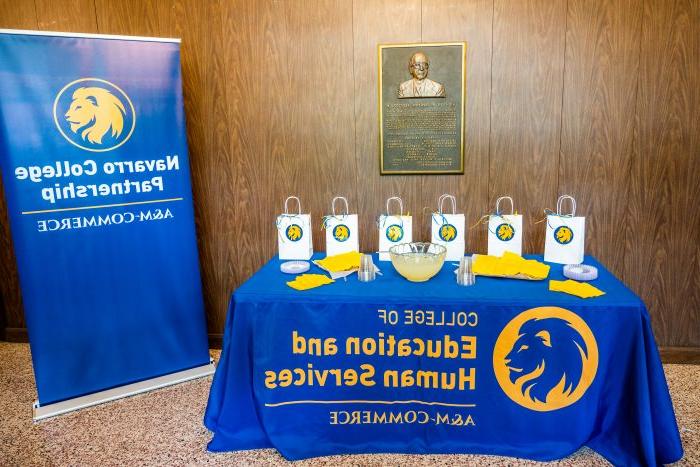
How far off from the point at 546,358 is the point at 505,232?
28.4 inches

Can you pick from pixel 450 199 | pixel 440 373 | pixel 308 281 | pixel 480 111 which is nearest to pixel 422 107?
pixel 480 111

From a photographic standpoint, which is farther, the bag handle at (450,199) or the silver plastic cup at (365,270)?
the bag handle at (450,199)

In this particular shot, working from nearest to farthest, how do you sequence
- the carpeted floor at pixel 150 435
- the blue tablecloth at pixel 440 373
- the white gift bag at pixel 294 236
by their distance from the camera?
the blue tablecloth at pixel 440 373, the carpeted floor at pixel 150 435, the white gift bag at pixel 294 236

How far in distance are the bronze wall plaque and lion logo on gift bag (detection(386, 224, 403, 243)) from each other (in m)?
0.49

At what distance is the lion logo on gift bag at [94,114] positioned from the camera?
2.21 meters

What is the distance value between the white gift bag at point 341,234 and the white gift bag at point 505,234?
69cm

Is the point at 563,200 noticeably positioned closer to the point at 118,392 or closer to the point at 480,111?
the point at 480,111

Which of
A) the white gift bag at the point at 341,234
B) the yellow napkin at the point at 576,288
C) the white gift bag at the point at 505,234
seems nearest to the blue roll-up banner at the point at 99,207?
the white gift bag at the point at 341,234

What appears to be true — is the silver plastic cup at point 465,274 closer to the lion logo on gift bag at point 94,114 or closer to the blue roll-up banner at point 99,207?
the blue roll-up banner at point 99,207

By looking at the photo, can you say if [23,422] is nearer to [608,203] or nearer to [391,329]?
[391,329]

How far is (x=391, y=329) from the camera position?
187 cm

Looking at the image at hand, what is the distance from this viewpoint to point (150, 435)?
213 cm

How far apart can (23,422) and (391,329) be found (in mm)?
1877

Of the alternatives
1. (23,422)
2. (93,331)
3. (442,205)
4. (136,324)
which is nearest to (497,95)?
(442,205)
